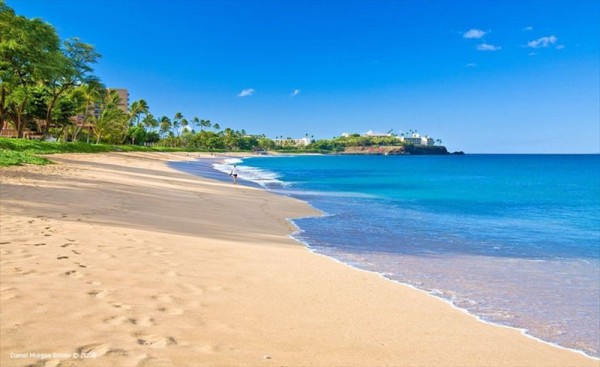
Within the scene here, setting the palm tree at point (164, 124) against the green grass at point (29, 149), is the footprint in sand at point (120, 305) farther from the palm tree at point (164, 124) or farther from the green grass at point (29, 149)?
the palm tree at point (164, 124)

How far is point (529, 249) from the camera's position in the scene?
13102 mm

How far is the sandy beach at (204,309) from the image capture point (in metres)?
3.99

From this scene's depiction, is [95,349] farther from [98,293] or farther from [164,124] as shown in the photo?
[164,124]

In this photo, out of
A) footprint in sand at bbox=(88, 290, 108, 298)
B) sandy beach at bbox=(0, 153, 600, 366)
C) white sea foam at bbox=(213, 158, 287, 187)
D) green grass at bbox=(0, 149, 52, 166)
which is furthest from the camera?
white sea foam at bbox=(213, 158, 287, 187)

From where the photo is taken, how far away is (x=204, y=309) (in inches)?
207

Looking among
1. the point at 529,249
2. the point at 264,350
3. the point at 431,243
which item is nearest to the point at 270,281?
the point at 264,350

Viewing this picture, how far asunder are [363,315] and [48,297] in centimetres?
418

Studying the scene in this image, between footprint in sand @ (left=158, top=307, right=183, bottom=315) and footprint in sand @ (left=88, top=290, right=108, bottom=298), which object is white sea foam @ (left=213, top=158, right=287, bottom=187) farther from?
footprint in sand @ (left=158, top=307, right=183, bottom=315)

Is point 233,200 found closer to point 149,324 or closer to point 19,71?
point 149,324

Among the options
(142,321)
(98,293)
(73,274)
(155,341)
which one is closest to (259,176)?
(73,274)

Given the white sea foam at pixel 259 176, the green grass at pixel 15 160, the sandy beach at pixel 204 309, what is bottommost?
the white sea foam at pixel 259 176

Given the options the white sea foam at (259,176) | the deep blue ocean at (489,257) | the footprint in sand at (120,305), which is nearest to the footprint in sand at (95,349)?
the footprint in sand at (120,305)

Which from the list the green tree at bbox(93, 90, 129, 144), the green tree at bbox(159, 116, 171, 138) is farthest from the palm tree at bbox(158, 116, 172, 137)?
the green tree at bbox(93, 90, 129, 144)

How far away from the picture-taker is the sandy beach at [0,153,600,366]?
399 centimetres
